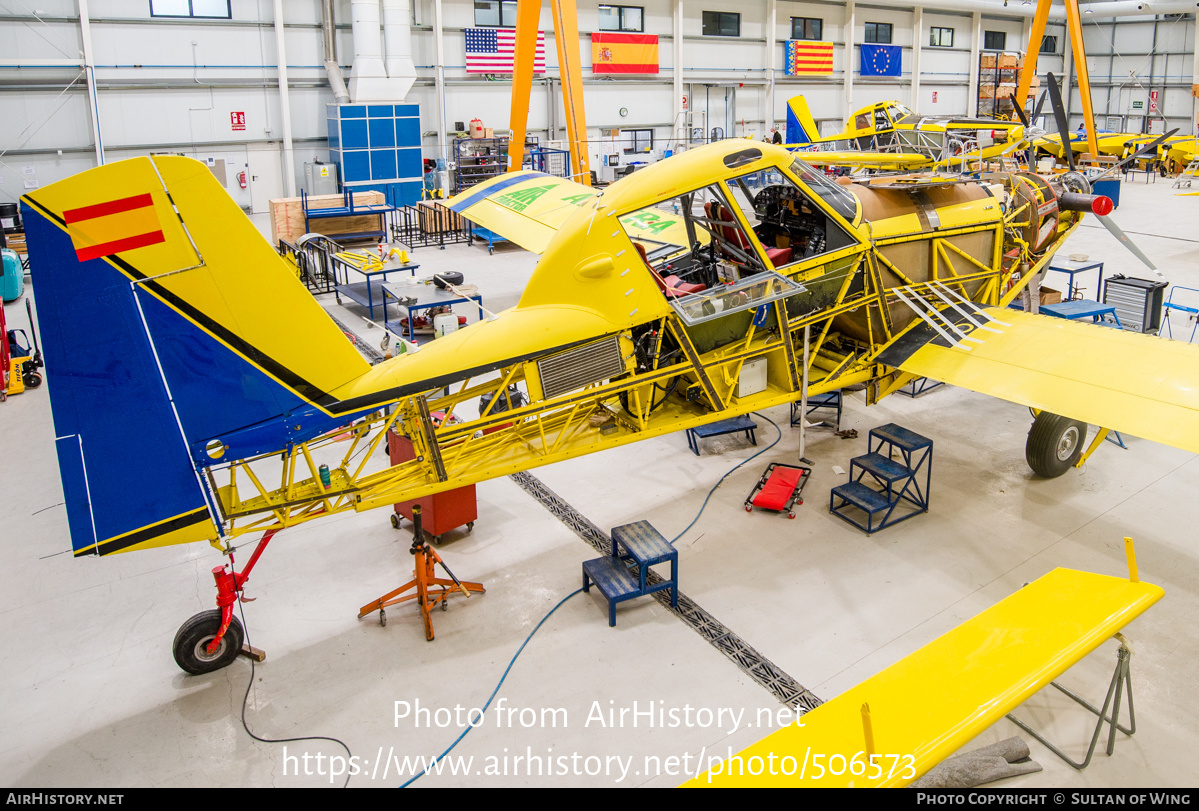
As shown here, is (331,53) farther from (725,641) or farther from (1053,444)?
(725,641)

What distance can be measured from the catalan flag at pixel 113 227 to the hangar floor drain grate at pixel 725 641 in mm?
4573

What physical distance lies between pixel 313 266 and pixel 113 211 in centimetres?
1385

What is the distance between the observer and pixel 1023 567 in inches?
298

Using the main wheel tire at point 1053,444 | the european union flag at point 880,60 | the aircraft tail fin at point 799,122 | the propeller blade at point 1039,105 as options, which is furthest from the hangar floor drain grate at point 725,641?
the european union flag at point 880,60

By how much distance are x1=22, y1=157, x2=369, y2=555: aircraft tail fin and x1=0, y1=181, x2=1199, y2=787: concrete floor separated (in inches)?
12.0

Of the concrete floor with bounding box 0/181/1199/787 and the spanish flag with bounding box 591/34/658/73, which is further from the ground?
the spanish flag with bounding box 591/34/658/73

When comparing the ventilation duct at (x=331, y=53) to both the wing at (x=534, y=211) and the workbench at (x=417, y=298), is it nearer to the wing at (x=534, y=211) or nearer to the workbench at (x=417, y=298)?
the wing at (x=534, y=211)

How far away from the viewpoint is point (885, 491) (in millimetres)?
8844

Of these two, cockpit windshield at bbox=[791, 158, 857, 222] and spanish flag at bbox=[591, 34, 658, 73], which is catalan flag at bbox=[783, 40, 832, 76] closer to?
spanish flag at bbox=[591, 34, 658, 73]

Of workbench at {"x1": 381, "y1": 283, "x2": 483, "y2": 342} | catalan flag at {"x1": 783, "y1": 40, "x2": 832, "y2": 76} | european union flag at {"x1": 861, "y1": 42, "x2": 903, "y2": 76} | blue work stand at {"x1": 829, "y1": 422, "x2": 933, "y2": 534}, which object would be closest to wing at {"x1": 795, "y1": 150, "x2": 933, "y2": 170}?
workbench at {"x1": 381, "y1": 283, "x2": 483, "y2": 342}

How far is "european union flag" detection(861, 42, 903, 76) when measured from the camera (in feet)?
120

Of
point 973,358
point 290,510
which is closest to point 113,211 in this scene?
point 290,510

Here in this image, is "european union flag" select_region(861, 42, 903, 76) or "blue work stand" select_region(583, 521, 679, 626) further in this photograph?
"european union flag" select_region(861, 42, 903, 76)

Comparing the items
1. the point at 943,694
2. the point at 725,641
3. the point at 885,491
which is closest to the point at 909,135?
the point at 885,491
